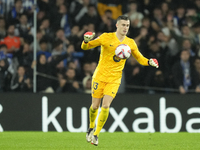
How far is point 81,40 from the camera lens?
11508 mm

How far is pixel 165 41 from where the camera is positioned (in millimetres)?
11570

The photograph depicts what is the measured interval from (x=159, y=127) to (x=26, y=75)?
11.5 ft

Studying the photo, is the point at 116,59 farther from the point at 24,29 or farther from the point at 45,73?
the point at 24,29

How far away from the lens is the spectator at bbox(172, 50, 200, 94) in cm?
1086

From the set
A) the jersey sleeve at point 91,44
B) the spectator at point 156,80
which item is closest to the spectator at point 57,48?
the spectator at point 156,80

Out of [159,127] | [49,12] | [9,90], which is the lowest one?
[159,127]

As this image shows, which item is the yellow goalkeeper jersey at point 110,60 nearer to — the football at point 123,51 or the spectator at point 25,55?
the football at point 123,51

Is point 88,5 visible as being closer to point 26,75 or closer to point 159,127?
point 26,75

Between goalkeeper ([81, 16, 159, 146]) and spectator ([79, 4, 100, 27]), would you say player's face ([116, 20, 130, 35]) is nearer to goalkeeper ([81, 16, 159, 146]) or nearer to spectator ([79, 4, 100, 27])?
goalkeeper ([81, 16, 159, 146])

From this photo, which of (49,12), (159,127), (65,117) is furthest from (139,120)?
(49,12)

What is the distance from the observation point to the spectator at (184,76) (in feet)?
35.6

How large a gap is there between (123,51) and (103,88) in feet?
2.56

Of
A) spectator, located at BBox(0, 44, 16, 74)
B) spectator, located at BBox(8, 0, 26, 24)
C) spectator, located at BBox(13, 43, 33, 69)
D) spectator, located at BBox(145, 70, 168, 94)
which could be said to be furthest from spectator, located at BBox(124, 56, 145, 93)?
spectator, located at BBox(8, 0, 26, 24)
